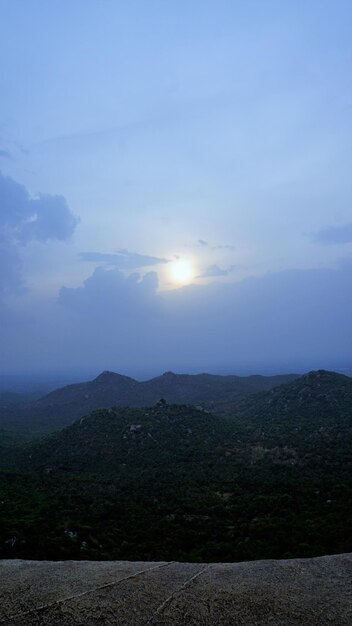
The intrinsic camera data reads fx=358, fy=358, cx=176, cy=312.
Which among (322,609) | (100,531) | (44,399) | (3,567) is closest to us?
(322,609)

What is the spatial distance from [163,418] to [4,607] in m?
46.4

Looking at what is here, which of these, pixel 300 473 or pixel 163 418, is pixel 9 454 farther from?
pixel 300 473

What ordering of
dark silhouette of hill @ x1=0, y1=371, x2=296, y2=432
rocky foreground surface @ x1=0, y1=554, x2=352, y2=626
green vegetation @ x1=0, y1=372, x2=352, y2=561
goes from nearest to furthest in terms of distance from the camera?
rocky foreground surface @ x1=0, y1=554, x2=352, y2=626
green vegetation @ x1=0, y1=372, x2=352, y2=561
dark silhouette of hill @ x1=0, y1=371, x2=296, y2=432

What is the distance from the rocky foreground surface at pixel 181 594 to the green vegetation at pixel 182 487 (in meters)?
8.68

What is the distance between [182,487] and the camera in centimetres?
3122

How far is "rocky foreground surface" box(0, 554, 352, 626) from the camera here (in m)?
8.14

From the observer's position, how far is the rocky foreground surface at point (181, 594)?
26.7 feet

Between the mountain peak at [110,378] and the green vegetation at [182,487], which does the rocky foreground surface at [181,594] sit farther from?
the mountain peak at [110,378]

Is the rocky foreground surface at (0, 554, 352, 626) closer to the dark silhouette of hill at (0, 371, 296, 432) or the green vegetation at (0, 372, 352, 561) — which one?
the green vegetation at (0, 372, 352, 561)

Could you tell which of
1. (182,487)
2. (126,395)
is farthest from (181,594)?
(126,395)

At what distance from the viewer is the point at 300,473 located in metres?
32.5

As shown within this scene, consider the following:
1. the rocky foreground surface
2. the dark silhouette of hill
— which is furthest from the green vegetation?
the dark silhouette of hill

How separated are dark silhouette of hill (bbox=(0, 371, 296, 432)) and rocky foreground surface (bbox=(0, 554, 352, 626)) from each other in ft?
289

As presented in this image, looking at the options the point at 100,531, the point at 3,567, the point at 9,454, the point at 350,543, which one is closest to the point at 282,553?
the point at 350,543
